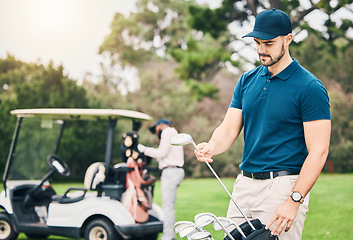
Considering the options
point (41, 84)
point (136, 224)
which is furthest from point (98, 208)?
point (41, 84)

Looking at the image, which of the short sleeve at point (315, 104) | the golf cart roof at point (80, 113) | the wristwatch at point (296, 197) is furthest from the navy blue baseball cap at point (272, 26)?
the golf cart roof at point (80, 113)

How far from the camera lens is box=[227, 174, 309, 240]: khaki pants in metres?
2.32

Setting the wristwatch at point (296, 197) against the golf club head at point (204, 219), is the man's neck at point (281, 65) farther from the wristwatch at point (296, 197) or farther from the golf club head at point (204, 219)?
the golf club head at point (204, 219)

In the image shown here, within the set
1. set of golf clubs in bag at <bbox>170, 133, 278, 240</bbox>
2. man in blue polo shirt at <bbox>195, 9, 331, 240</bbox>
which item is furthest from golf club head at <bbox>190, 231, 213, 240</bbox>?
man in blue polo shirt at <bbox>195, 9, 331, 240</bbox>

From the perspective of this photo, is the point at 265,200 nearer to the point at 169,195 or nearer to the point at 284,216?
the point at 284,216

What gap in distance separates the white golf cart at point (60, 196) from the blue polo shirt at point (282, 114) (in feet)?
11.3

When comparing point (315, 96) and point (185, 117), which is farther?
point (185, 117)

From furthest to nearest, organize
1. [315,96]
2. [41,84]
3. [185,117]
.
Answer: [185,117] → [41,84] → [315,96]

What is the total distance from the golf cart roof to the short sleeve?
3954mm

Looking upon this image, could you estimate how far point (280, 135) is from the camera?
2336mm

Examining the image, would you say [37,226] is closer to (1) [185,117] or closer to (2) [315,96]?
(2) [315,96]

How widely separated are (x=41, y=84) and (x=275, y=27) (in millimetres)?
18642

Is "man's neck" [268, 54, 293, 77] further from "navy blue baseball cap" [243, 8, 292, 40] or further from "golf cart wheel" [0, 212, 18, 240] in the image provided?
"golf cart wheel" [0, 212, 18, 240]

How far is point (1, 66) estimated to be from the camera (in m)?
29.2
